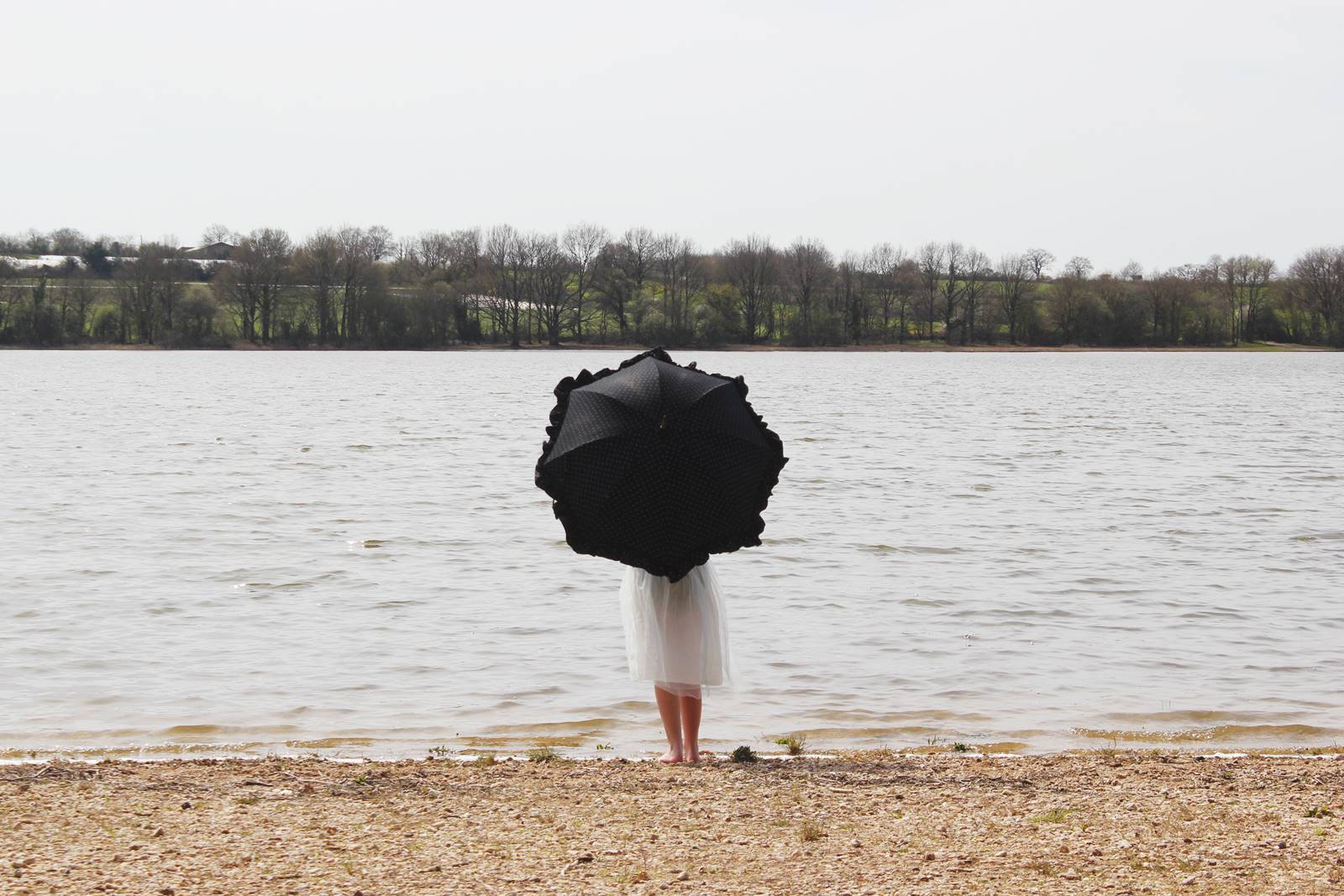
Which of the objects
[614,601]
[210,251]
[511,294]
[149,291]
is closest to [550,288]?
Result: [511,294]

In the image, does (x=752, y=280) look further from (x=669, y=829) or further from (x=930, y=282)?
(x=669, y=829)

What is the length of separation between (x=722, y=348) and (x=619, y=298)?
12.5 metres

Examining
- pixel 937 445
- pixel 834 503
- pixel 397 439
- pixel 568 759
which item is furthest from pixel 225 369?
pixel 568 759

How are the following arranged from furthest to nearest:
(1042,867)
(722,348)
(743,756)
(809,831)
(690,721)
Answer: (722,348)
(743,756)
(690,721)
(809,831)
(1042,867)

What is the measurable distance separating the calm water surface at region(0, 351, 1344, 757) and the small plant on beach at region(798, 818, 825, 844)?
3187 mm

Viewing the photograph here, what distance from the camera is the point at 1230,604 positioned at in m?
15.1

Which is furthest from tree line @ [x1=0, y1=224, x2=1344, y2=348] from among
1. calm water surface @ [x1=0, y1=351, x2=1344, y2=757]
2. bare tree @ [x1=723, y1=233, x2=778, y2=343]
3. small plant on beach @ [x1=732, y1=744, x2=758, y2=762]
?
small plant on beach @ [x1=732, y1=744, x2=758, y2=762]

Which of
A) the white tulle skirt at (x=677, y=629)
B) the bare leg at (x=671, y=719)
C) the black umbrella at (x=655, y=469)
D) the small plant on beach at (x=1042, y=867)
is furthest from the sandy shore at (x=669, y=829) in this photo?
the black umbrella at (x=655, y=469)

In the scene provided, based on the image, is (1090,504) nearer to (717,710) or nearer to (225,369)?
(717,710)

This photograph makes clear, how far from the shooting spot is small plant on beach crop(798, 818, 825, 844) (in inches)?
238

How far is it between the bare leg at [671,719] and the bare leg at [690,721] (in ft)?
0.08

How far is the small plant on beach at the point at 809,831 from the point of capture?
238 inches

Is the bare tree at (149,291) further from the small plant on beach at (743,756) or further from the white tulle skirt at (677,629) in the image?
the white tulle skirt at (677,629)

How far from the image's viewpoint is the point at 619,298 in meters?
128
